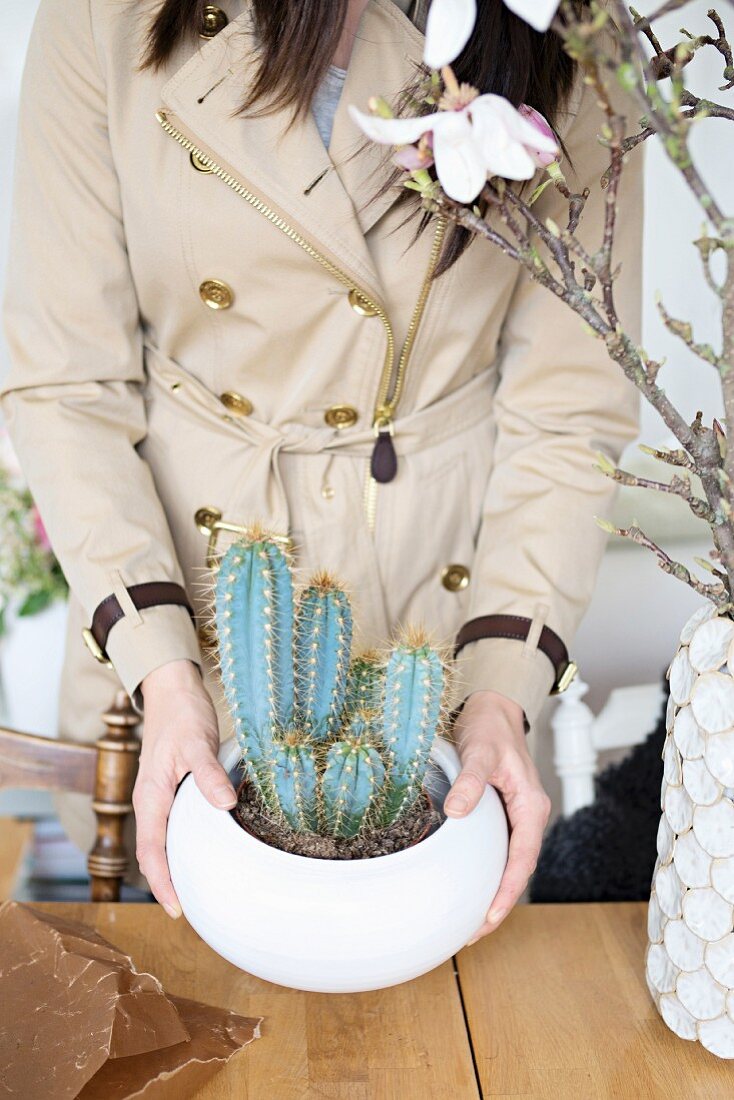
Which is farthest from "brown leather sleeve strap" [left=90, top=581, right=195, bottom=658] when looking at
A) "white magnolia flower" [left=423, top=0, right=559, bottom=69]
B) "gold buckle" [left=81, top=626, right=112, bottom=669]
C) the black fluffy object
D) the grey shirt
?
the black fluffy object

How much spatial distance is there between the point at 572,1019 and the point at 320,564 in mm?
438

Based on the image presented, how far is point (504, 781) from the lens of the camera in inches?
30.2

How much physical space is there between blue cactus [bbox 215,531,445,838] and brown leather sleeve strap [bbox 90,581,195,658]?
195mm

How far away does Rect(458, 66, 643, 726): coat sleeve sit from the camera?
2.94ft

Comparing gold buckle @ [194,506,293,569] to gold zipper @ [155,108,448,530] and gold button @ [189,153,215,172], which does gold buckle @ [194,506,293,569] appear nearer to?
gold zipper @ [155,108,448,530]

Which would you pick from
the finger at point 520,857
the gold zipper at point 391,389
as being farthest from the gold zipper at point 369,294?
the finger at point 520,857

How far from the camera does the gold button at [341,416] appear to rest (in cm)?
94

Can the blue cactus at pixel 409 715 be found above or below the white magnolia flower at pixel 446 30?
below

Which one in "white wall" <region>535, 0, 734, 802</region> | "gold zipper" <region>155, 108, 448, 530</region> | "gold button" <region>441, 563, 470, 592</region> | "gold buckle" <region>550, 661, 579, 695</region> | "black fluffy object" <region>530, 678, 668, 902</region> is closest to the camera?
"gold zipper" <region>155, 108, 448, 530</region>

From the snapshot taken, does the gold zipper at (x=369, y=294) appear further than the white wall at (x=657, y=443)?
No

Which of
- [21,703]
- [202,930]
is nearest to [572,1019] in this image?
[202,930]

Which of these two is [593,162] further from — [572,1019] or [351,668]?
[572,1019]

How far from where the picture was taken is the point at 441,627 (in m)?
1.04

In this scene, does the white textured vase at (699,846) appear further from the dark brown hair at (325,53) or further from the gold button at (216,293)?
the gold button at (216,293)
